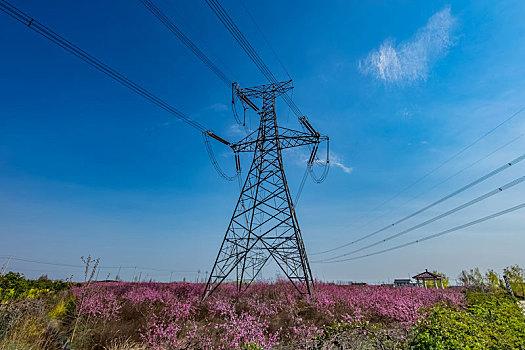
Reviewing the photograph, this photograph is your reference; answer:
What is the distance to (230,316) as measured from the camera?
6.16 m

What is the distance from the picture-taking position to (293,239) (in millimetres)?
8695

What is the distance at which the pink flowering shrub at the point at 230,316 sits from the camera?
16.3ft

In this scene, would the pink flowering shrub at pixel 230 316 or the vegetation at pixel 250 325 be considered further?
the pink flowering shrub at pixel 230 316

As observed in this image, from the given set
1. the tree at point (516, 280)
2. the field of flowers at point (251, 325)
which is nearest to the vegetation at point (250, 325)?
the field of flowers at point (251, 325)

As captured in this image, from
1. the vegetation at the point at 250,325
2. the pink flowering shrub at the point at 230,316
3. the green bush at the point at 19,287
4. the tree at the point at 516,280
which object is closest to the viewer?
the vegetation at the point at 250,325

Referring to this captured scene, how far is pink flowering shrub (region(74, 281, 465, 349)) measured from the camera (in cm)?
496

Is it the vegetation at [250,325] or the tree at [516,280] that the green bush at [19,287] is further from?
the tree at [516,280]

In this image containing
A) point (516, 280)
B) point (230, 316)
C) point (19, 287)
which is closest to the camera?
point (230, 316)

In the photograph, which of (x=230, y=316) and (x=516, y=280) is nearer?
(x=230, y=316)

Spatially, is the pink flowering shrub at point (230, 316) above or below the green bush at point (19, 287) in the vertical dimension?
below

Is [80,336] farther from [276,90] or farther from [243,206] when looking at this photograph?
[276,90]

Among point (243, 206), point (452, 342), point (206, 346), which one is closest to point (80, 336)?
point (206, 346)

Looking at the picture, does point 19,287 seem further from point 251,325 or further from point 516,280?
point 516,280

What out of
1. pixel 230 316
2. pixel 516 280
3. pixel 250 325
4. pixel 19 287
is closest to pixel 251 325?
pixel 250 325
